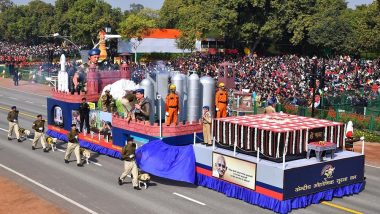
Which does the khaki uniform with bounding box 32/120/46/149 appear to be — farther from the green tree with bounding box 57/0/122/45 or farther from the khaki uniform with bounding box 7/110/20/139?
the green tree with bounding box 57/0/122/45

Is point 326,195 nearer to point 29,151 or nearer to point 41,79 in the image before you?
point 29,151

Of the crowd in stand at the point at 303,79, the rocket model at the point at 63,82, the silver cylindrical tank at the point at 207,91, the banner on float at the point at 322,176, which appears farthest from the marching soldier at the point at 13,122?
the crowd in stand at the point at 303,79

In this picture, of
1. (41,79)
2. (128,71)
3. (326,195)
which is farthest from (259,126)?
(41,79)

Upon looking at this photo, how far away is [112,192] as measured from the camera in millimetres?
17297

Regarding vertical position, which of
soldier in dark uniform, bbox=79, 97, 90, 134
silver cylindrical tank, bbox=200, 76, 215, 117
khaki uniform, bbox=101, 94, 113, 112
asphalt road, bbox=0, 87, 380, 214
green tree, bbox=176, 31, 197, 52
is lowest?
asphalt road, bbox=0, 87, 380, 214

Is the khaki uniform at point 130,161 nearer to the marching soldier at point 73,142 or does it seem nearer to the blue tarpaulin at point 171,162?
the blue tarpaulin at point 171,162

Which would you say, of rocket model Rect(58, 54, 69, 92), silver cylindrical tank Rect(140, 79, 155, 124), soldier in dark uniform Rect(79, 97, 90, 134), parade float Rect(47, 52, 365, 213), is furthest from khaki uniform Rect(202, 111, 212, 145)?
rocket model Rect(58, 54, 69, 92)

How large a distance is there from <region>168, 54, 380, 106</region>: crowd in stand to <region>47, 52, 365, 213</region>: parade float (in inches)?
497

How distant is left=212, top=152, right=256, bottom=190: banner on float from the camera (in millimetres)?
15914

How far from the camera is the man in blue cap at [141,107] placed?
2084 centimetres

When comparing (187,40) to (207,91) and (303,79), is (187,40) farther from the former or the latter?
(207,91)

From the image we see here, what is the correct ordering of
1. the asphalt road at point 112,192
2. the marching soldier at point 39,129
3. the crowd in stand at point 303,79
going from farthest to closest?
the crowd in stand at point 303,79 < the marching soldier at point 39,129 < the asphalt road at point 112,192

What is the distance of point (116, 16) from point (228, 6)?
40749 millimetres

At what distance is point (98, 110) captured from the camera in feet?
77.6
